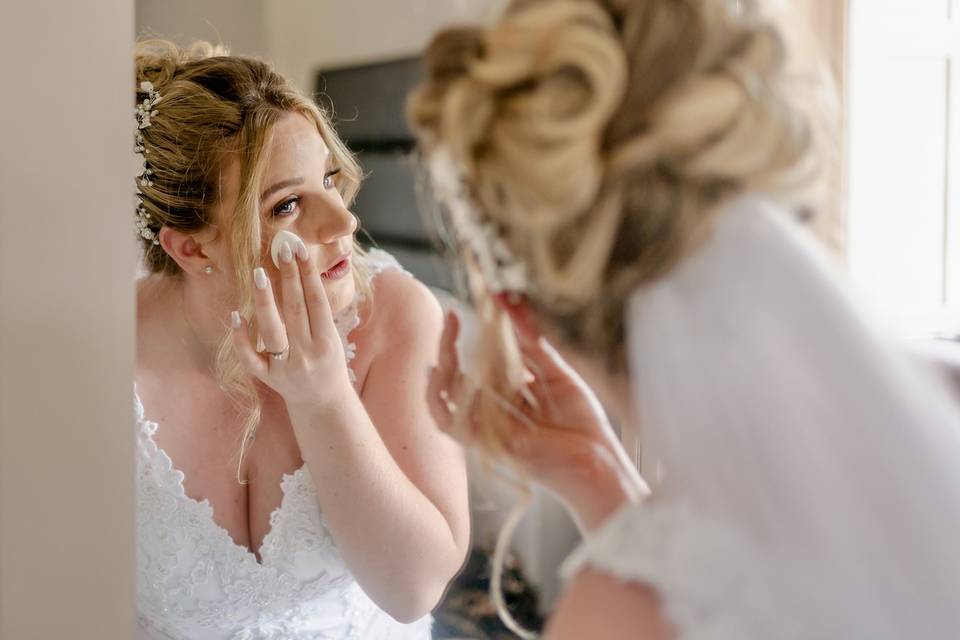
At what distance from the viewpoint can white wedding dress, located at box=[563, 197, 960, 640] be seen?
21.8 inches

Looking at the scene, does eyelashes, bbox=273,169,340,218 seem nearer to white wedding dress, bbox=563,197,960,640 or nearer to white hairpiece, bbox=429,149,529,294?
white hairpiece, bbox=429,149,529,294

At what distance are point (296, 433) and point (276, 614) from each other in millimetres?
192

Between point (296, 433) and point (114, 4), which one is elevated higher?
point (114, 4)

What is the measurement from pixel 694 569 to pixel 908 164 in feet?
1.90

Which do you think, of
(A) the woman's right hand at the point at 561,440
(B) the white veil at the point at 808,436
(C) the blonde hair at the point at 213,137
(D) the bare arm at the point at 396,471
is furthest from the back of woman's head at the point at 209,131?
(B) the white veil at the point at 808,436

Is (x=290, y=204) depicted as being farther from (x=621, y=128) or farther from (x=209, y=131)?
(x=621, y=128)

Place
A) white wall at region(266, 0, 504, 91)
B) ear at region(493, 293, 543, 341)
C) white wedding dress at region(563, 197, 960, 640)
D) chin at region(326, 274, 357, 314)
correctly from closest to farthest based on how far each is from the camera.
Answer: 1. white wedding dress at region(563, 197, 960, 640)
2. ear at region(493, 293, 543, 341)
3. white wall at region(266, 0, 504, 91)
4. chin at region(326, 274, 357, 314)

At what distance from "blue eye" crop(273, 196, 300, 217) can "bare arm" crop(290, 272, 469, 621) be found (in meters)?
0.10

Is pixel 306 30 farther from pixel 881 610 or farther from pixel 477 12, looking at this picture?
pixel 881 610

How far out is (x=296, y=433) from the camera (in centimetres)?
92

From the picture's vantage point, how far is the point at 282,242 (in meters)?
0.89

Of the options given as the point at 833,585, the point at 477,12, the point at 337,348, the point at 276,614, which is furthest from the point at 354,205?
the point at 833,585

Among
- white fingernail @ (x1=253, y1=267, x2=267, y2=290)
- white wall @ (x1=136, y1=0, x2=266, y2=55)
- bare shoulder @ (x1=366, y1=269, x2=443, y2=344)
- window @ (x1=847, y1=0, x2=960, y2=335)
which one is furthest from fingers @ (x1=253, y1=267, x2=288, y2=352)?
window @ (x1=847, y1=0, x2=960, y2=335)

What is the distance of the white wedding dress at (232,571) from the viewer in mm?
953
